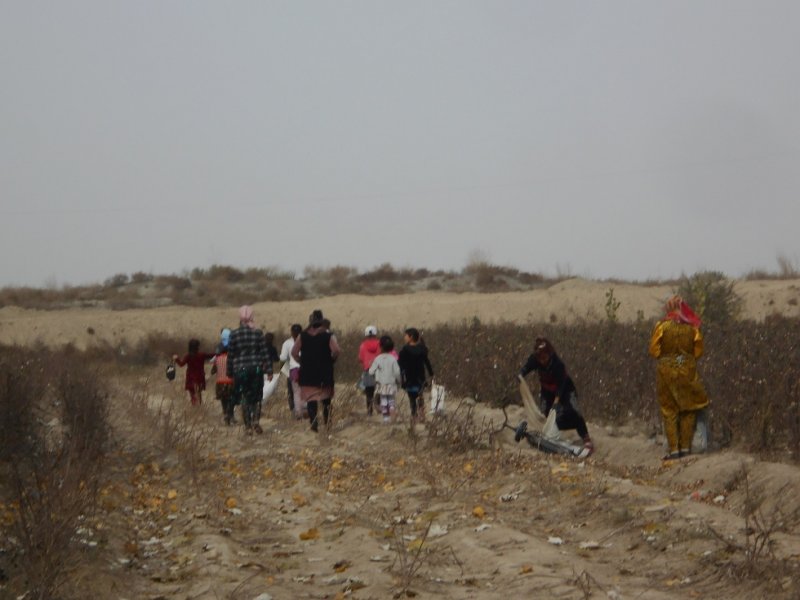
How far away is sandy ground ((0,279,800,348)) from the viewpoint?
5531 centimetres

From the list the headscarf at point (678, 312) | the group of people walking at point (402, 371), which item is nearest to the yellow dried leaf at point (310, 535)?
the headscarf at point (678, 312)

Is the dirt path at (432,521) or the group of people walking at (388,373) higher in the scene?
the group of people walking at (388,373)

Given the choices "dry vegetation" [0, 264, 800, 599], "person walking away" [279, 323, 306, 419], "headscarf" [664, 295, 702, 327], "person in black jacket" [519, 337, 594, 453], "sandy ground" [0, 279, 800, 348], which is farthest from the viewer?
"sandy ground" [0, 279, 800, 348]

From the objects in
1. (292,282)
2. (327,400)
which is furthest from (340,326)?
(327,400)

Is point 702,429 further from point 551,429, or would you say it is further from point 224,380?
point 224,380

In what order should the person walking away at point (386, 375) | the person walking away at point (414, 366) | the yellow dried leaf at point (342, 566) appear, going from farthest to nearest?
the person walking away at point (386, 375)
the person walking away at point (414, 366)
the yellow dried leaf at point (342, 566)

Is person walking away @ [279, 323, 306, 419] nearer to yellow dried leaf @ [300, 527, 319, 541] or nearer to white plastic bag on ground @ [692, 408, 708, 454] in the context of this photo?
white plastic bag on ground @ [692, 408, 708, 454]

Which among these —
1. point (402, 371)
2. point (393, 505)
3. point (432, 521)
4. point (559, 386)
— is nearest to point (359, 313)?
point (402, 371)

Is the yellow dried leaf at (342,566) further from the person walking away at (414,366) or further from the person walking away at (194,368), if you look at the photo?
the person walking away at (194,368)

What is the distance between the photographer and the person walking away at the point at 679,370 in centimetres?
1368

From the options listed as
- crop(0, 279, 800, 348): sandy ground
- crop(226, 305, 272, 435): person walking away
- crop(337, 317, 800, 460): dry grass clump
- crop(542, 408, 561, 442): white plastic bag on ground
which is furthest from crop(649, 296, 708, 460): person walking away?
crop(0, 279, 800, 348): sandy ground

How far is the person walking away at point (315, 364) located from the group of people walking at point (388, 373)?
0.04 feet

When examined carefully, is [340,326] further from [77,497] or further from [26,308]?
[77,497]

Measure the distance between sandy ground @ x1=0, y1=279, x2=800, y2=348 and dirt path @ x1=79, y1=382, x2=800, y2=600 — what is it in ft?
128
